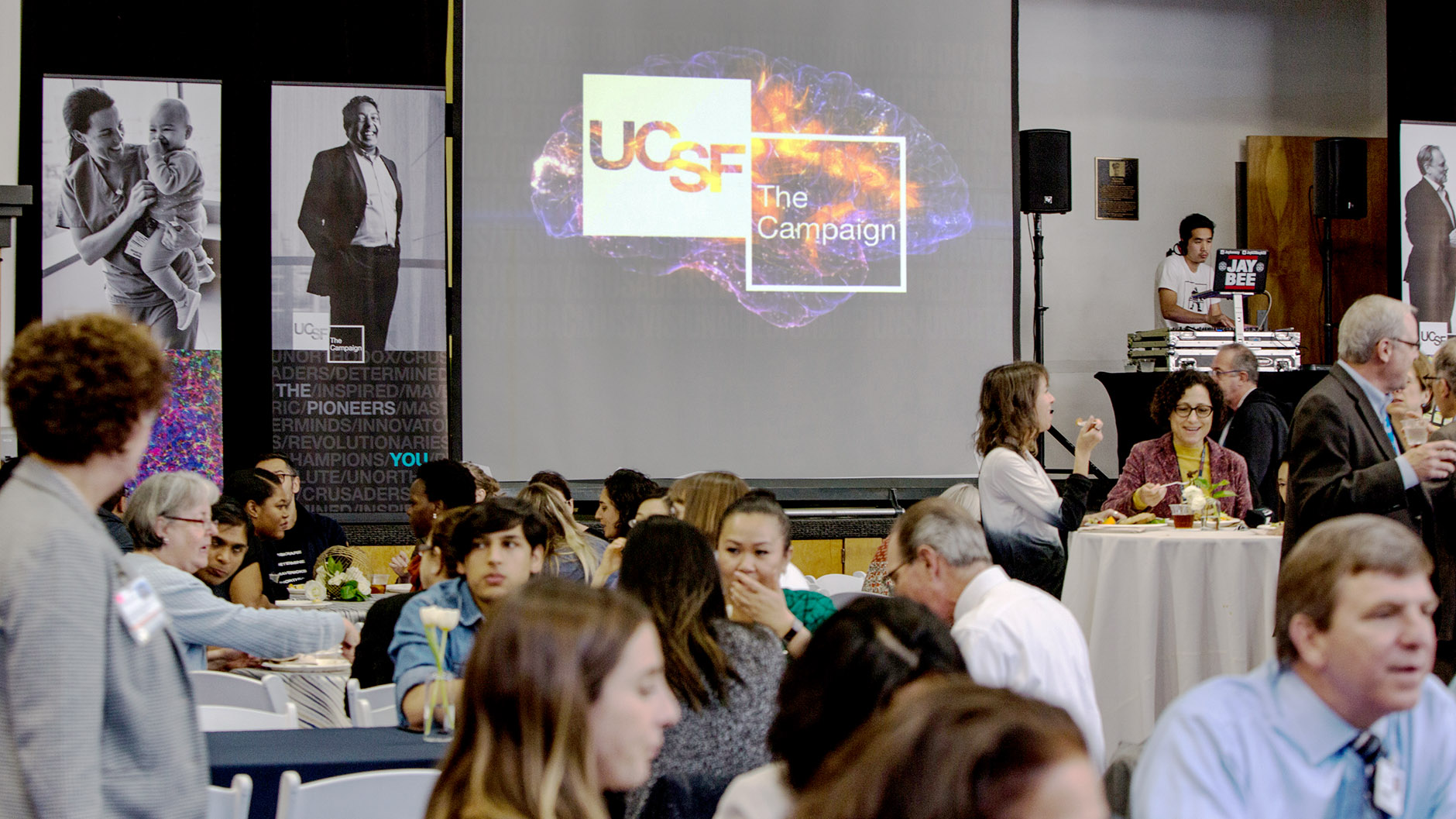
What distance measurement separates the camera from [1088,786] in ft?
2.75

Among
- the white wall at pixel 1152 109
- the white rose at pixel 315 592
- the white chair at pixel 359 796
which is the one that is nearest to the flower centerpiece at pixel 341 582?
the white rose at pixel 315 592

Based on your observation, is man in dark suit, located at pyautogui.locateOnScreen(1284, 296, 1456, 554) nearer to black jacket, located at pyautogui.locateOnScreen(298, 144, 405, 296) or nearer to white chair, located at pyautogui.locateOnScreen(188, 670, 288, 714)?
white chair, located at pyautogui.locateOnScreen(188, 670, 288, 714)

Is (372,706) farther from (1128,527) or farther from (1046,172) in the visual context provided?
(1046,172)

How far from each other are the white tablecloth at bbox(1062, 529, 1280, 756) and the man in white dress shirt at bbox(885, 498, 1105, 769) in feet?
6.89

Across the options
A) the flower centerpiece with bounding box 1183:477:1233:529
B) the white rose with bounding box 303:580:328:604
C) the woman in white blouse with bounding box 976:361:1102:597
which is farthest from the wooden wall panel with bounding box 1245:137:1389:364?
the white rose with bounding box 303:580:328:604

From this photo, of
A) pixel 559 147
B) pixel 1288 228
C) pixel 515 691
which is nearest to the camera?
pixel 515 691

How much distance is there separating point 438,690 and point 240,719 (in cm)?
69

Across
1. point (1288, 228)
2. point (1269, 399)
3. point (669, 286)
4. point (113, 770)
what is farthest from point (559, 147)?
point (113, 770)

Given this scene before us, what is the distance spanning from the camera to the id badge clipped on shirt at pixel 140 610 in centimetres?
163

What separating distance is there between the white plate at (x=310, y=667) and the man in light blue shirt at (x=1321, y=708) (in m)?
2.97

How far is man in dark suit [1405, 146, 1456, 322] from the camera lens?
8.58m

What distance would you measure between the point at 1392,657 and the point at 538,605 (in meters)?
1.16

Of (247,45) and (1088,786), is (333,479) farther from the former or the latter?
(1088,786)

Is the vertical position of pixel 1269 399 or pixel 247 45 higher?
pixel 247 45
